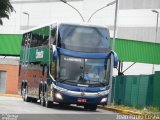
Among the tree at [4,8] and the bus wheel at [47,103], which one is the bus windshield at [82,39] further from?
the tree at [4,8]

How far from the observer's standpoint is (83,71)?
24.1 meters

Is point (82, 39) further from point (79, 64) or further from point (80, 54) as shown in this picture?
point (79, 64)

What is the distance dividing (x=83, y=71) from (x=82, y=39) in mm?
1456

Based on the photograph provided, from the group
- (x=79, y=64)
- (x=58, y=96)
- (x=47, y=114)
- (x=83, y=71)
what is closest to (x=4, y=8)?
(x=47, y=114)

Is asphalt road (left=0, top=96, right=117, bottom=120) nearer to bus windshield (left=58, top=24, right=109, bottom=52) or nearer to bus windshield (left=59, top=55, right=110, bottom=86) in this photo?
bus windshield (left=59, top=55, right=110, bottom=86)

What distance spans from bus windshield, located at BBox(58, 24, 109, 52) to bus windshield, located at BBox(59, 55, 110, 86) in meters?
0.52

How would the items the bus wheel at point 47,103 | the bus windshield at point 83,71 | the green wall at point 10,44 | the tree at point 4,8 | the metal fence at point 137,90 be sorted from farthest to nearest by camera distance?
the green wall at point 10,44 → the metal fence at point 137,90 → the bus wheel at point 47,103 → the bus windshield at point 83,71 → the tree at point 4,8

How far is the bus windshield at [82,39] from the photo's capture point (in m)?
24.2

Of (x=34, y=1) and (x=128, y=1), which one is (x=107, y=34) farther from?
(x=34, y=1)

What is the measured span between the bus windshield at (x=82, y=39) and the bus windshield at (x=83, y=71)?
521mm

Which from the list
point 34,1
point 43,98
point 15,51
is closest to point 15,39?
point 15,51

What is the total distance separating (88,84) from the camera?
79.2 ft

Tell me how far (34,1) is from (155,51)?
33082 mm

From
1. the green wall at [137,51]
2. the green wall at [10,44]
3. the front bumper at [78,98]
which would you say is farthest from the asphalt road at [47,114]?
the green wall at [10,44]
